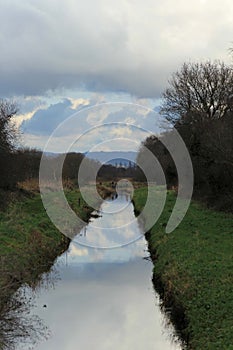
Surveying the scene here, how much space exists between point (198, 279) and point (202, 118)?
77.1ft

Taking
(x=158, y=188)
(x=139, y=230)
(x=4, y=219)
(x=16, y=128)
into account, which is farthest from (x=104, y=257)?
(x=158, y=188)

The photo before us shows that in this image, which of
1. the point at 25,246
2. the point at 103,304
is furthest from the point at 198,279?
the point at 25,246

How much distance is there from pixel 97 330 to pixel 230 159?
1520 cm

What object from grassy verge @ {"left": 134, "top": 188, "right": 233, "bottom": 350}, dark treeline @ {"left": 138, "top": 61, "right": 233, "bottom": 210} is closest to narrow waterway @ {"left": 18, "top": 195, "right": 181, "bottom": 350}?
grassy verge @ {"left": 134, "top": 188, "right": 233, "bottom": 350}

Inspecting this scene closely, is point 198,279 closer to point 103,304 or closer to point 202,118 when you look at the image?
point 103,304

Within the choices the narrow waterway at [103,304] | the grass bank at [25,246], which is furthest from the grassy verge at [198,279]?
the grass bank at [25,246]

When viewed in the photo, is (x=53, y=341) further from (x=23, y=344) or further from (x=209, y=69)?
(x=209, y=69)

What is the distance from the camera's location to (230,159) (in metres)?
25.2

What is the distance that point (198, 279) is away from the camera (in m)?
13.8

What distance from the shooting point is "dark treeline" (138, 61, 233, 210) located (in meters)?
31.7

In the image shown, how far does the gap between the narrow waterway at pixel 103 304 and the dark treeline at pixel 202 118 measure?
10225mm

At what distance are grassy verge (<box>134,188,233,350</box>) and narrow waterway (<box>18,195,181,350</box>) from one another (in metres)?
0.56

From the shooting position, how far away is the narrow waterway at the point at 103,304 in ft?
39.2

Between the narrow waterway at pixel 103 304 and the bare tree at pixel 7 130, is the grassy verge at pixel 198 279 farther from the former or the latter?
the bare tree at pixel 7 130
